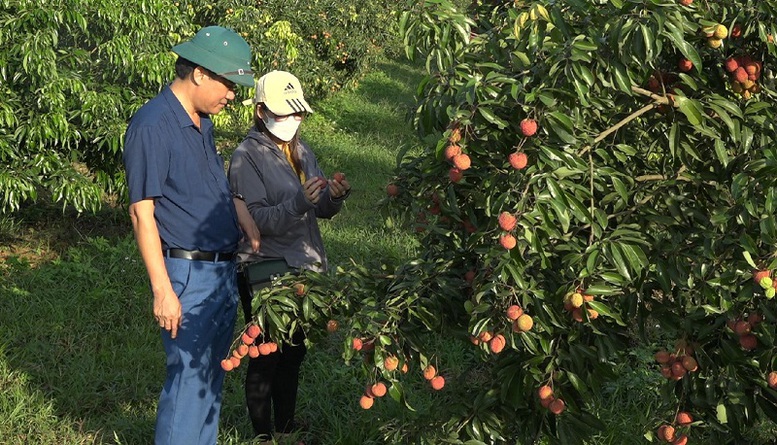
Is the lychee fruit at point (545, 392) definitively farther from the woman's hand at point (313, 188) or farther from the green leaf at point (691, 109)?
the woman's hand at point (313, 188)

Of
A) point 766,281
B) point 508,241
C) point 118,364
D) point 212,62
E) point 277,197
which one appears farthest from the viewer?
point 118,364

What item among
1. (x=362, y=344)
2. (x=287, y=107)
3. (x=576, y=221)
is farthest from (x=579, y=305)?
(x=287, y=107)

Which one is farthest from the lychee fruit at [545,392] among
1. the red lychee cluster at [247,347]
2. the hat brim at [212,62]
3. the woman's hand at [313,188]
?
the hat brim at [212,62]

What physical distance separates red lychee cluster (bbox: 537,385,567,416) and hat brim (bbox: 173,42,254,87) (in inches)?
60.1

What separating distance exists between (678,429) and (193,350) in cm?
177

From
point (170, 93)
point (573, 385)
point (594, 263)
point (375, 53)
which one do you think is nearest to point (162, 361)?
point (170, 93)

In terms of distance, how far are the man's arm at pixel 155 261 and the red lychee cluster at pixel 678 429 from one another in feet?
5.55

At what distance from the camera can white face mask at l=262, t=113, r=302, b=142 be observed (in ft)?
13.4

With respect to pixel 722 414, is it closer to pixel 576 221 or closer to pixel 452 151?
pixel 576 221

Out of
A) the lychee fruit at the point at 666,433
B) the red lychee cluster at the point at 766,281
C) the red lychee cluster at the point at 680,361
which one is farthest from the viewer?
the lychee fruit at the point at 666,433

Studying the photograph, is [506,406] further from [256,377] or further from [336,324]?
[256,377]

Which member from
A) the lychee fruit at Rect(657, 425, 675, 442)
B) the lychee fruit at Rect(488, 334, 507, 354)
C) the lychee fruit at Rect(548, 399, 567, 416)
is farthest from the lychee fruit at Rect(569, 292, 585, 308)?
→ the lychee fruit at Rect(657, 425, 675, 442)

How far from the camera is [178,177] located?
350cm

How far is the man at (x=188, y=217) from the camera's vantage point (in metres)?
3.38
